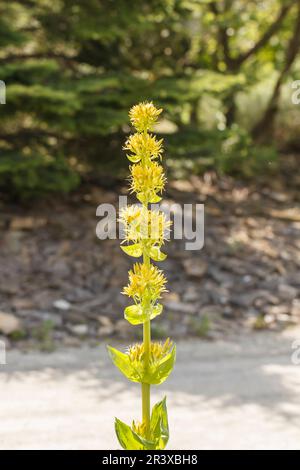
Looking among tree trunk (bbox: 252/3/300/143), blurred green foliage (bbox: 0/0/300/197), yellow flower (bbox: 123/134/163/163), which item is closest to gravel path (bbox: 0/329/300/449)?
blurred green foliage (bbox: 0/0/300/197)

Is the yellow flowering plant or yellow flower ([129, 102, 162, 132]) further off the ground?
yellow flower ([129, 102, 162, 132])

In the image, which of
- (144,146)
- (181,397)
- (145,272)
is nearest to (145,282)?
(145,272)

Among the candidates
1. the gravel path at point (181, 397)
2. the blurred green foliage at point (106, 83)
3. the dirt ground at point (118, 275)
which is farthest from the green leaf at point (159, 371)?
the blurred green foliage at point (106, 83)

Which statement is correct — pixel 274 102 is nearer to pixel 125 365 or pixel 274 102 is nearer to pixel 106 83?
pixel 106 83

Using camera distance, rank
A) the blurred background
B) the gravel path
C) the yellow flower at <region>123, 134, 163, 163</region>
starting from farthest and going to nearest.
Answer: the blurred background → the gravel path → the yellow flower at <region>123, 134, 163, 163</region>

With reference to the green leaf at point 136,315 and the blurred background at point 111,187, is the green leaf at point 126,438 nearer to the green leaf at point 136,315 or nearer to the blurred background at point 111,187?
the green leaf at point 136,315

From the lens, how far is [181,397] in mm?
4938

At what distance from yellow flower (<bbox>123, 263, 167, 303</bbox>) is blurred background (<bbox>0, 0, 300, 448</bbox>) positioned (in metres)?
Answer: 4.20

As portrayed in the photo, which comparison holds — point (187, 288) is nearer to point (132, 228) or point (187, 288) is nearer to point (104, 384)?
point (104, 384)

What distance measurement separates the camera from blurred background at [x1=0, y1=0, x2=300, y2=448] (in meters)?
6.49

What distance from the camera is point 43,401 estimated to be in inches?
192

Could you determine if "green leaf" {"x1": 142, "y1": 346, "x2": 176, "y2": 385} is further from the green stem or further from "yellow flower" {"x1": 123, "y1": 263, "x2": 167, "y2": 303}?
"yellow flower" {"x1": 123, "y1": 263, "x2": 167, "y2": 303}

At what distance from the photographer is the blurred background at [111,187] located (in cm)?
649

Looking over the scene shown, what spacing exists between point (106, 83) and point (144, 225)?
5.53m
